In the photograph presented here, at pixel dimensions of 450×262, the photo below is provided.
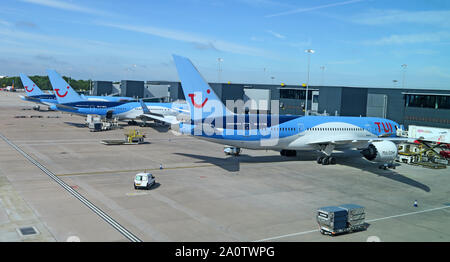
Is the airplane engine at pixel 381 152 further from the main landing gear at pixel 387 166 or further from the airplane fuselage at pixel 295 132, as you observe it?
the main landing gear at pixel 387 166

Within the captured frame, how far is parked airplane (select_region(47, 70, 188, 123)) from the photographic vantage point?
6236cm

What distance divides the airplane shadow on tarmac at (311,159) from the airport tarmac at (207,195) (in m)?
0.11

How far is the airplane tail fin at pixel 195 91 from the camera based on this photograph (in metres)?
30.2

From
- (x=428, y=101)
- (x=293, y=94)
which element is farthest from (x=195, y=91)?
(x=293, y=94)

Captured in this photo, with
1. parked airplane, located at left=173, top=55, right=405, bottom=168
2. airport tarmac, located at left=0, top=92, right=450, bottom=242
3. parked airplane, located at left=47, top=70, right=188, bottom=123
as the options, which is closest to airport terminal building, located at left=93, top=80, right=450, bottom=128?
parked airplane, located at left=173, top=55, right=405, bottom=168

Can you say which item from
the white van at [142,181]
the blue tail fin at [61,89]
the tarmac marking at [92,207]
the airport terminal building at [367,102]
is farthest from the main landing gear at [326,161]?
the blue tail fin at [61,89]

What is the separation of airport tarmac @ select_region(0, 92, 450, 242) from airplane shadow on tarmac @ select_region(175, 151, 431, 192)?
0.11m

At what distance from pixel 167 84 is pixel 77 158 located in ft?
301

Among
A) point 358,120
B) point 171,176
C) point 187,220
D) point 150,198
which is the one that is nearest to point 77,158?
point 171,176

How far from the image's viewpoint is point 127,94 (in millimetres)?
124625

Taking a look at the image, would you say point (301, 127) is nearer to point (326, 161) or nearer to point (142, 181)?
point (326, 161)

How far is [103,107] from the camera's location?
220 ft

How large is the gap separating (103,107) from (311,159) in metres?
41.5
